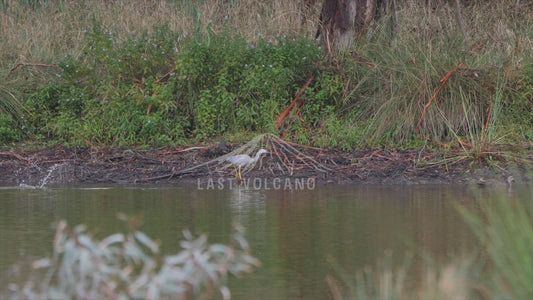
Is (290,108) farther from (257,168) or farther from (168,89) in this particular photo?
(257,168)

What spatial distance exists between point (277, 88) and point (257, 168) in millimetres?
2396

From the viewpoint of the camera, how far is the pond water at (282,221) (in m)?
6.13

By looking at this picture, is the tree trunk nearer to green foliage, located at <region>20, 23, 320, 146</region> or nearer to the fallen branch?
green foliage, located at <region>20, 23, 320, 146</region>

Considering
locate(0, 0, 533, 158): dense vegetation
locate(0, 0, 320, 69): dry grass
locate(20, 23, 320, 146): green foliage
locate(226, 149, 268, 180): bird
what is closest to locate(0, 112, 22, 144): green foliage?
locate(0, 0, 533, 158): dense vegetation

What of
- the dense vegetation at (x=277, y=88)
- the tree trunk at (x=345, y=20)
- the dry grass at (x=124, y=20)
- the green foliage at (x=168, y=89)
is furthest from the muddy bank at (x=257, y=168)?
the dry grass at (x=124, y=20)

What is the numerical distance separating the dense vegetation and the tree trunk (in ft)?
0.75

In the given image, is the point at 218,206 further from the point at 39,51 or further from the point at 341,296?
the point at 39,51

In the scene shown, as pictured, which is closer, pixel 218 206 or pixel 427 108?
pixel 218 206

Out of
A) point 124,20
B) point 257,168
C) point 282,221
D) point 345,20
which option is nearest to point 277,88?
point 345,20

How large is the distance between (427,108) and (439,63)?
2.77 ft

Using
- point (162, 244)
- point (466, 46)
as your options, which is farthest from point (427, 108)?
point (162, 244)

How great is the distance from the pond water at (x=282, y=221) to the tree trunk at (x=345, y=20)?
4.64 metres

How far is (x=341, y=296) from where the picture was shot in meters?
5.21

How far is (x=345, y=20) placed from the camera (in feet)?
47.9
